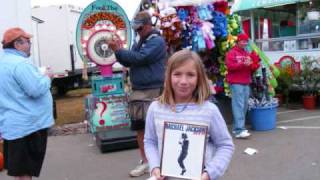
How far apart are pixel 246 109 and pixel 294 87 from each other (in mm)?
3264

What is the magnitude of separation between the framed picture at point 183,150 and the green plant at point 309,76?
27.5ft

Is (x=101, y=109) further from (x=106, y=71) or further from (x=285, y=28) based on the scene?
(x=285, y=28)

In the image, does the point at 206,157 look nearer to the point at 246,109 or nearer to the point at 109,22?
the point at 109,22

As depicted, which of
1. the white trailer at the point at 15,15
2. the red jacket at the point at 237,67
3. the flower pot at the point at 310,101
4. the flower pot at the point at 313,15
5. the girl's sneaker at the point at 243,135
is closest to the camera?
the white trailer at the point at 15,15

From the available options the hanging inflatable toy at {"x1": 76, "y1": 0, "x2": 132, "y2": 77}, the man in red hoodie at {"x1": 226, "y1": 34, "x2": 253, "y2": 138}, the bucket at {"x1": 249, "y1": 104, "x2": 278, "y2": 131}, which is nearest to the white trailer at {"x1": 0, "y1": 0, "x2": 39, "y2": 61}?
the hanging inflatable toy at {"x1": 76, "y1": 0, "x2": 132, "y2": 77}

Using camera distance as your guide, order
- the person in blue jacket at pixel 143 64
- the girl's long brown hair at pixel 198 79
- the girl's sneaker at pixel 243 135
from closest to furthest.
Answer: the girl's long brown hair at pixel 198 79 → the person in blue jacket at pixel 143 64 → the girl's sneaker at pixel 243 135

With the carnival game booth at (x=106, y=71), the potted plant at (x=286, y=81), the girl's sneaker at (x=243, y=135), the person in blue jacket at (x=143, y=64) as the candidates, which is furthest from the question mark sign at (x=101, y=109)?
the potted plant at (x=286, y=81)

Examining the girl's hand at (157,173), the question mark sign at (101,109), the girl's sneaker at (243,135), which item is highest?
the girl's hand at (157,173)

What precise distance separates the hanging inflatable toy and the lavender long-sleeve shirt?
4323mm

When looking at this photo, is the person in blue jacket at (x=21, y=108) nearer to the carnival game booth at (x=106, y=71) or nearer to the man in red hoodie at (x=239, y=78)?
the carnival game booth at (x=106, y=71)

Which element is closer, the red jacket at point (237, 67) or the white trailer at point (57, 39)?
the red jacket at point (237, 67)

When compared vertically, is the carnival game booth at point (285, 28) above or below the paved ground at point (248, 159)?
above

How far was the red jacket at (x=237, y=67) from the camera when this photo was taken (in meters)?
7.27

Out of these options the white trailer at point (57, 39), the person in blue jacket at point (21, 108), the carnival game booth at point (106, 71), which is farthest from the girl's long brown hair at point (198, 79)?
the white trailer at point (57, 39)
